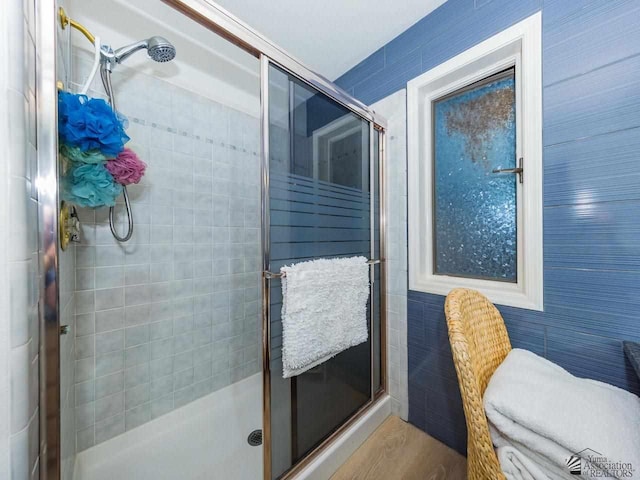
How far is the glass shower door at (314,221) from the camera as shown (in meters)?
0.99

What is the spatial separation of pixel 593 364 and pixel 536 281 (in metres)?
0.33

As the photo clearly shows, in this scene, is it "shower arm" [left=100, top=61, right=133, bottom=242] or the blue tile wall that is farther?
"shower arm" [left=100, top=61, right=133, bottom=242]

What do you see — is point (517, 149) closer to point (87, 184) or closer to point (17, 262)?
point (17, 262)

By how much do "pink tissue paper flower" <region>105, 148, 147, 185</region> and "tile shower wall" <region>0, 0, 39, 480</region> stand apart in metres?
0.59

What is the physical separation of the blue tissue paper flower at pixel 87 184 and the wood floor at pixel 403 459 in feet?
5.18

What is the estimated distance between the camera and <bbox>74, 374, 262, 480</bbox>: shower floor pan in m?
1.17

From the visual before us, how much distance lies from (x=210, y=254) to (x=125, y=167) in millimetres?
645

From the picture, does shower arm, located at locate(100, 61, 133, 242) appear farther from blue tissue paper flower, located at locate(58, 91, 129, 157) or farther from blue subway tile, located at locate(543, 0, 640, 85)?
blue subway tile, located at locate(543, 0, 640, 85)

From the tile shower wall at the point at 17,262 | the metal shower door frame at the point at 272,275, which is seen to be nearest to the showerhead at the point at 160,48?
the metal shower door frame at the point at 272,275

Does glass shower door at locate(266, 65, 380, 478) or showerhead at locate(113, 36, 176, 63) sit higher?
showerhead at locate(113, 36, 176, 63)

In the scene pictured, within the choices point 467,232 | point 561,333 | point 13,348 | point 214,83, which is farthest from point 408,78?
point 13,348

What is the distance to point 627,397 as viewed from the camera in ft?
2.39

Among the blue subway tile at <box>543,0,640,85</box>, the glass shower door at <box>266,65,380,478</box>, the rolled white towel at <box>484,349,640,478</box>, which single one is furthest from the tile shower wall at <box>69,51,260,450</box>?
the blue subway tile at <box>543,0,640,85</box>

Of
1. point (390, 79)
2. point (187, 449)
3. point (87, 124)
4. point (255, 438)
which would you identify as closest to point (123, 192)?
point (87, 124)
